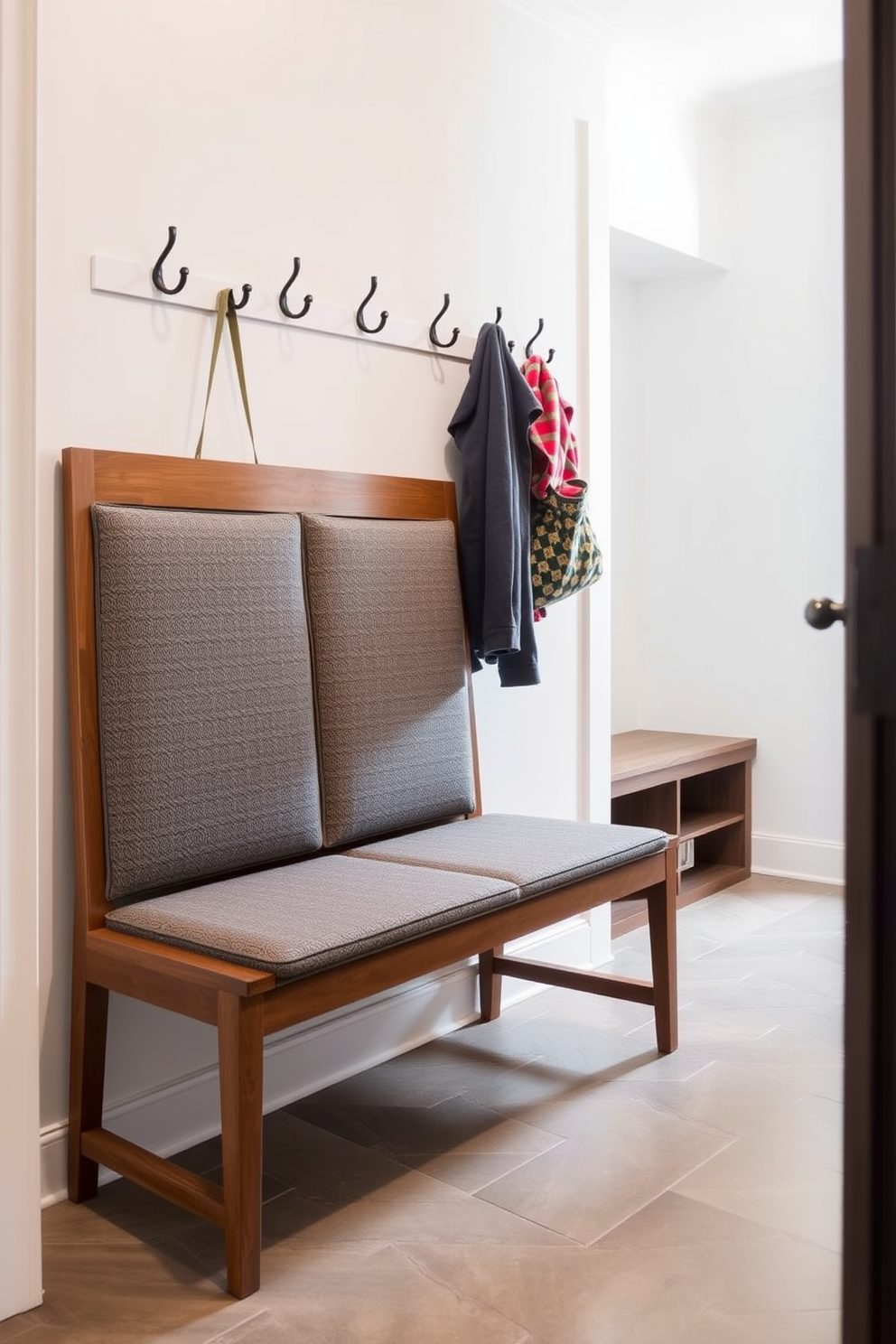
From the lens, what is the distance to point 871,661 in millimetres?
894

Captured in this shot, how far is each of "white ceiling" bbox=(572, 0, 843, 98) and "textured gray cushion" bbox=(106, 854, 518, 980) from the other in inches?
90.0

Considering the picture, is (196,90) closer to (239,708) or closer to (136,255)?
(136,255)

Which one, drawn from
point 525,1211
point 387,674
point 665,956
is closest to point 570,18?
point 387,674

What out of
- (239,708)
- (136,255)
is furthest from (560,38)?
(239,708)

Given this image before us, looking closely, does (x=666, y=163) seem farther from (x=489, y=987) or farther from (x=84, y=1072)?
(x=84, y=1072)

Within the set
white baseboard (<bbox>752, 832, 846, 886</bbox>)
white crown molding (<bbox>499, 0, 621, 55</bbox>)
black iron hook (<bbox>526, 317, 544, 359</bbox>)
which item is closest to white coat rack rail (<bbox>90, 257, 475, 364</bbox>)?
black iron hook (<bbox>526, 317, 544, 359</bbox>)

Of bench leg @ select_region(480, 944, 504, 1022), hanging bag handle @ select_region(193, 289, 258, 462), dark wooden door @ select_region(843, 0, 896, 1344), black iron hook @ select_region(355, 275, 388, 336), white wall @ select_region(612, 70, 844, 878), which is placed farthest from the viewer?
white wall @ select_region(612, 70, 844, 878)

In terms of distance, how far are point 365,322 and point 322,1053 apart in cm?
149

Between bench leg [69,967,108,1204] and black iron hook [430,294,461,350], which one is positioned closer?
bench leg [69,967,108,1204]

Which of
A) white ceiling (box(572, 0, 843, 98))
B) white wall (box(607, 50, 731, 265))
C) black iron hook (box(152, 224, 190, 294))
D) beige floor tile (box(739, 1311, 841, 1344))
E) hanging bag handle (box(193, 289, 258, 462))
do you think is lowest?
beige floor tile (box(739, 1311, 841, 1344))

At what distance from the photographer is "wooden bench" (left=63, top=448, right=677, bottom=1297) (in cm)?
176

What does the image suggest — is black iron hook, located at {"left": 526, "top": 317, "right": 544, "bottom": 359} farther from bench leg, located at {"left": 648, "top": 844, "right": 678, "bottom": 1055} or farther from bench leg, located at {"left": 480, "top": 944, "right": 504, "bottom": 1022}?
bench leg, located at {"left": 480, "top": 944, "right": 504, "bottom": 1022}

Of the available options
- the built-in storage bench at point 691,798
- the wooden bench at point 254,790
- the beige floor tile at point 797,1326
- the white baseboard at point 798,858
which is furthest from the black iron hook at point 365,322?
the white baseboard at point 798,858

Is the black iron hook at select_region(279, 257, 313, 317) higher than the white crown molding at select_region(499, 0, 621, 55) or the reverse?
the reverse
